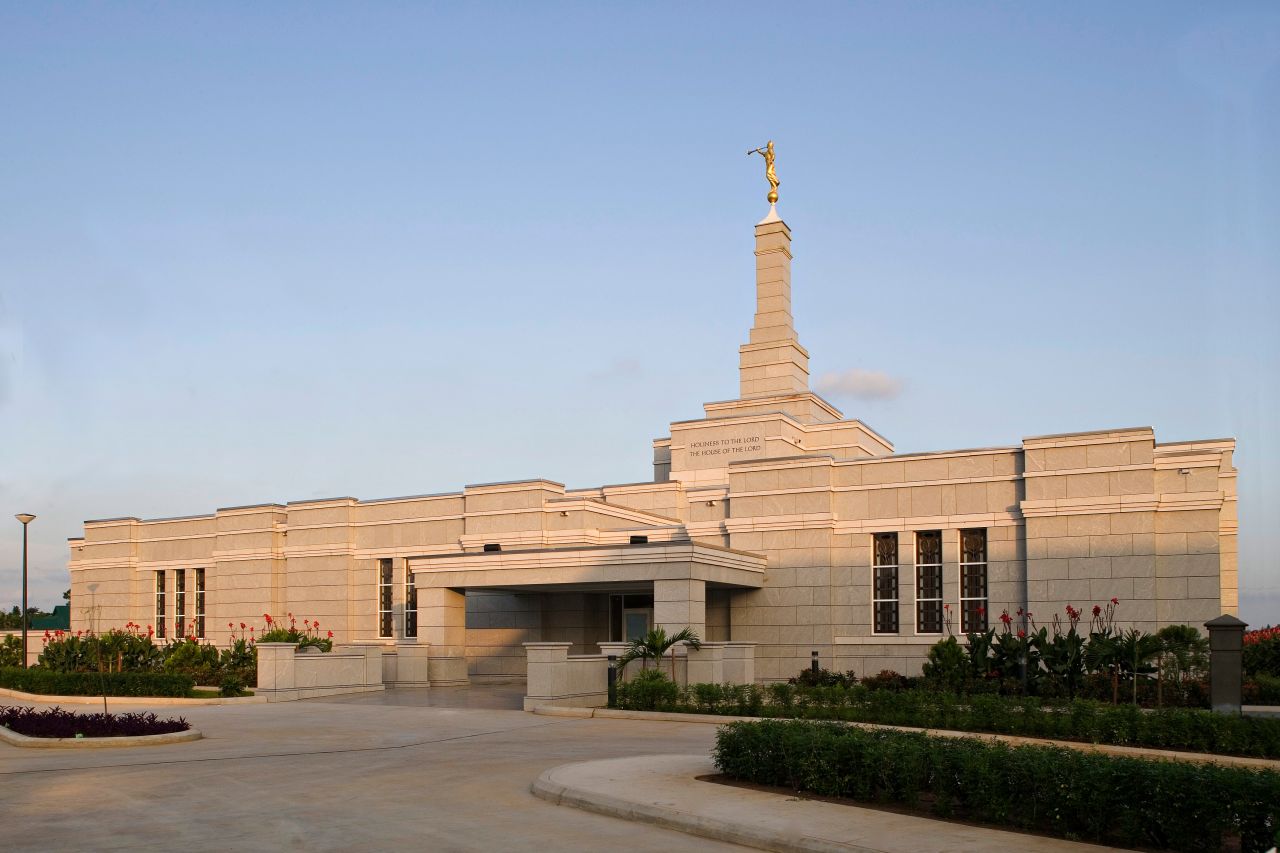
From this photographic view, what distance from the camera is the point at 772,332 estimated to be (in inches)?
1734

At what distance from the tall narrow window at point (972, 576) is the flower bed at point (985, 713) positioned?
8.96 meters

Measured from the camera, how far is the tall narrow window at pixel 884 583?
1258 inches

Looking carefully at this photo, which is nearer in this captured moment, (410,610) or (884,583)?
(884,583)

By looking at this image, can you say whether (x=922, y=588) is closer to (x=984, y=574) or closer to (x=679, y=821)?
(x=984, y=574)

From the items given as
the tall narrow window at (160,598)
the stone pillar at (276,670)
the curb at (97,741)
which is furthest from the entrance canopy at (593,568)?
the tall narrow window at (160,598)

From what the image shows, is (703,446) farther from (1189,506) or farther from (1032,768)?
(1032,768)

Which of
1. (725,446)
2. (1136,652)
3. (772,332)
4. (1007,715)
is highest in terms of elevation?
(772,332)

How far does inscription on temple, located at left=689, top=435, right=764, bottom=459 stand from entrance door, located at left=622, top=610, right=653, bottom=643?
8022mm

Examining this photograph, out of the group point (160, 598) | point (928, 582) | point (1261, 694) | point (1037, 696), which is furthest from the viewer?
point (160, 598)

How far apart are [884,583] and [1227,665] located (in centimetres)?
1316

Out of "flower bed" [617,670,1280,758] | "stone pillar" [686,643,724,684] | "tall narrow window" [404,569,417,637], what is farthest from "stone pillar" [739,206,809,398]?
"flower bed" [617,670,1280,758]

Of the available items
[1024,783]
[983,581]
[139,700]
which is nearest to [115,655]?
[139,700]

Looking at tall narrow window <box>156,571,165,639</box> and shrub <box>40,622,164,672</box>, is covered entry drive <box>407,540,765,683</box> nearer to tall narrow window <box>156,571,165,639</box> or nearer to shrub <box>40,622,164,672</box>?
shrub <box>40,622,164,672</box>

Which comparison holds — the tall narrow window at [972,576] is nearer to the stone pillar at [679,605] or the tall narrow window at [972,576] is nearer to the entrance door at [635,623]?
the stone pillar at [679,605]
